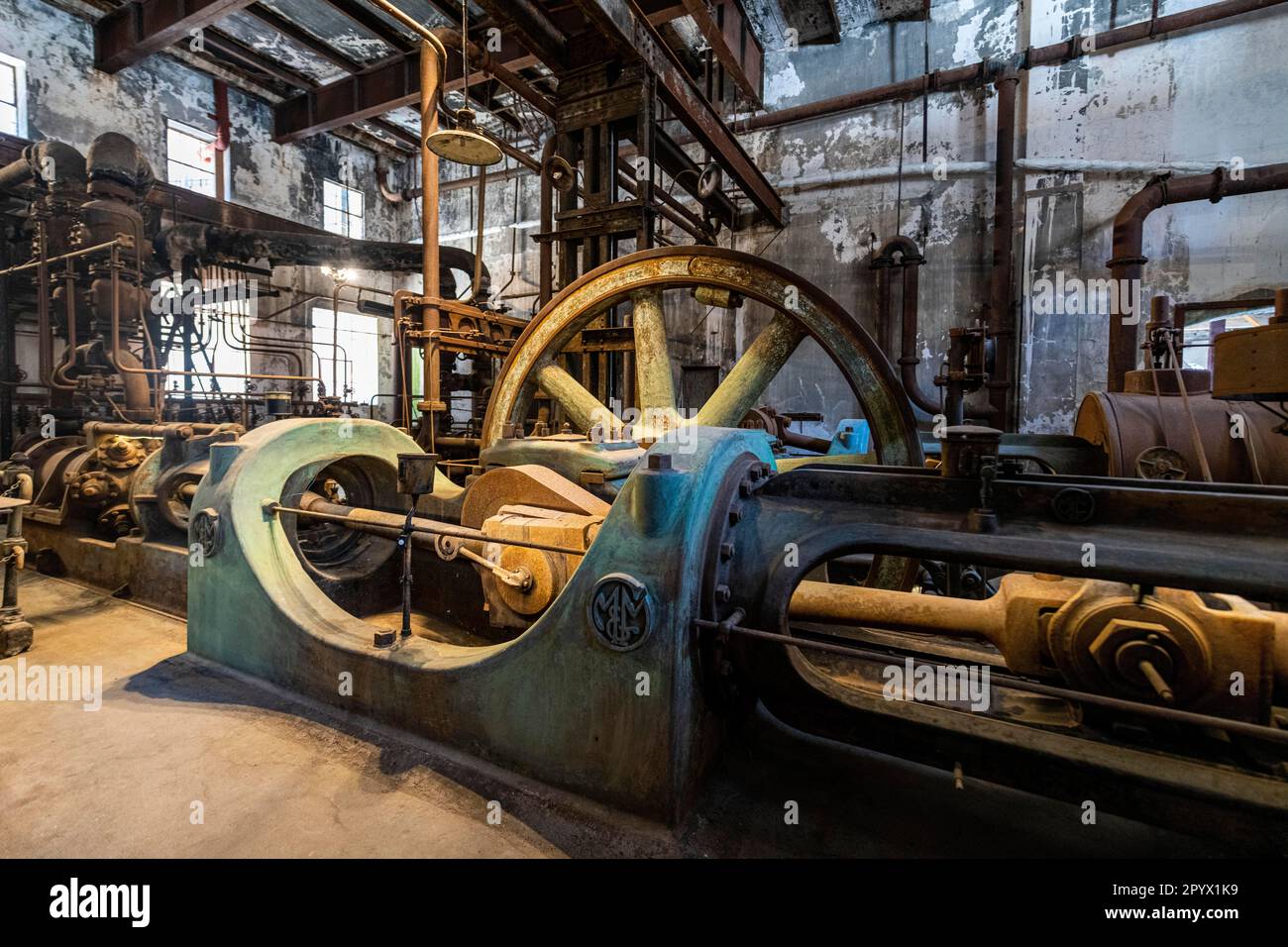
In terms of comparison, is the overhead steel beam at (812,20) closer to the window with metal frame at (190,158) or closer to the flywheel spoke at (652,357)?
the flywheel spoke at (652,357)

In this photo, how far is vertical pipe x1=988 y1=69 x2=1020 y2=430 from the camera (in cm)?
601

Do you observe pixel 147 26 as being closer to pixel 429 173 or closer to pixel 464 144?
pixel 429 173

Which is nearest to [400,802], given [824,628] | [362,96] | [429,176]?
[824,628]

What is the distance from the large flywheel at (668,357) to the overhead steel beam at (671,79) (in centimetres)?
177

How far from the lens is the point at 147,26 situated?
674cm

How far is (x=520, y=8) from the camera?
3.73 metres

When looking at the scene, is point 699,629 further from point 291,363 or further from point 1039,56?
point 291,363

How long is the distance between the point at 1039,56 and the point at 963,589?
616 cm

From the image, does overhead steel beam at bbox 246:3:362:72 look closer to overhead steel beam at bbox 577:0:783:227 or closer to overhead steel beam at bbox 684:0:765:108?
overhead steel beam at bbox 684:0:765:108

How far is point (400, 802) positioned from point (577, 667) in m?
0.55

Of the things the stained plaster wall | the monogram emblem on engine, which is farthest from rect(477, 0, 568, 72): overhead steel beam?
the monogram emblem on engine
